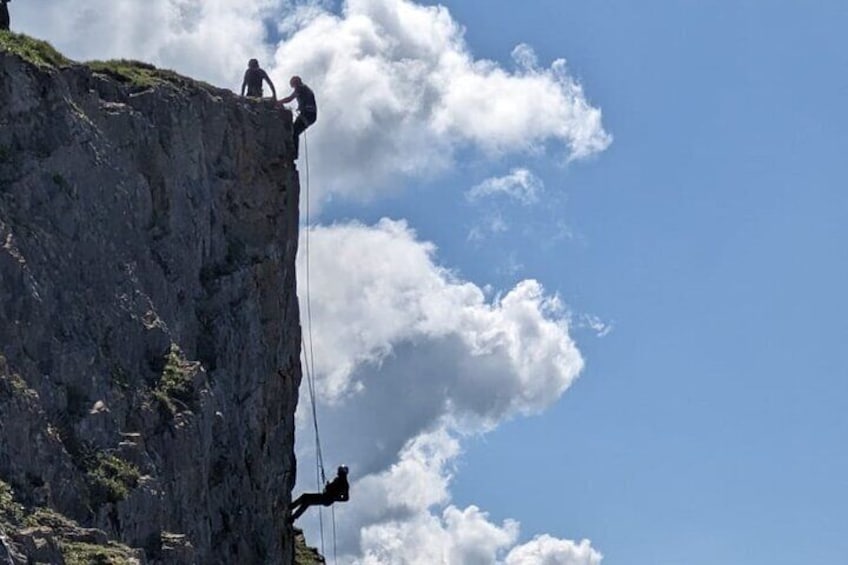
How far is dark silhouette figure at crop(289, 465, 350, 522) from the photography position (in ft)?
155

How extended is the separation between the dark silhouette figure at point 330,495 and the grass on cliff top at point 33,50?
13.9 meters

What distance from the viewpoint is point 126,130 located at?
1574 inches

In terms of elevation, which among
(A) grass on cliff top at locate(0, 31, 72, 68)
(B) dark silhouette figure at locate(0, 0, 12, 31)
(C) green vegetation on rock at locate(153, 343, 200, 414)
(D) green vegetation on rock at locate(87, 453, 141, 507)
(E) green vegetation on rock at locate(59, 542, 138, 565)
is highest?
(B) dark silhouette figure at locate(0, 0, 12, 31)

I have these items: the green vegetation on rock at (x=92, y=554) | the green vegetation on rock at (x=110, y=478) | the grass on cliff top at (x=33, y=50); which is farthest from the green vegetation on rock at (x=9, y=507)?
the grass on cliff top at (x=33, y=50)

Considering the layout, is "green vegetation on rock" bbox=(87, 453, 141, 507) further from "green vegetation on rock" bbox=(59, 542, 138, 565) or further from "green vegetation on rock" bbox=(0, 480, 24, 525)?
"green vegetation on rock" bbox=(0, 480, 24, 525)

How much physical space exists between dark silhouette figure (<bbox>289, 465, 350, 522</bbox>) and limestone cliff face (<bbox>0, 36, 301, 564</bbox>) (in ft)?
3.88

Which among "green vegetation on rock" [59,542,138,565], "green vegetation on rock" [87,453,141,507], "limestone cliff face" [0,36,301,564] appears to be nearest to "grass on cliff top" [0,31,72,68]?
"limestone cliff face" [0,36,301,564]

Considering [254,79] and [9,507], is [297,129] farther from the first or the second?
[9,507]

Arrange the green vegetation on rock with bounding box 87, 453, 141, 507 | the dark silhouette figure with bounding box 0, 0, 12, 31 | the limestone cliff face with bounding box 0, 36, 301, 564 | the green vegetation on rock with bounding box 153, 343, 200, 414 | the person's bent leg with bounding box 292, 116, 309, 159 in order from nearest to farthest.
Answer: the limestone cliff face with bounding box 0, 36, 301, 564 → the green vegetation on rock with bounding box 87, 453, 141, 507 → the green vegetation on rock with bounding box 153, 343, 200, 414 → the dark silhouette figure with bounding box 0, 0, 12, 31 → the person's bent leg with bounding box 292, 116, 309, 159

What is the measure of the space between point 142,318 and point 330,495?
11444 mm

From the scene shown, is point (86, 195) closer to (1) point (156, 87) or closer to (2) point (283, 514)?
(1) point (156, 87)

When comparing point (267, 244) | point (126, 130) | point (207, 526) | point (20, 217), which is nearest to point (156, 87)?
point (126, 130)

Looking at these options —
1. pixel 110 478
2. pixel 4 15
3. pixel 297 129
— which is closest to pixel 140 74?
pixel 4 15

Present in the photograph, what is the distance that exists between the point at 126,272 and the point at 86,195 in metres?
1.82
